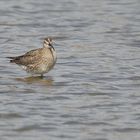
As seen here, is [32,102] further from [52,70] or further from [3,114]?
[52,70]

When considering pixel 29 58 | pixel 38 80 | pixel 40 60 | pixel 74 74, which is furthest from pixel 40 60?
pixel 74 74

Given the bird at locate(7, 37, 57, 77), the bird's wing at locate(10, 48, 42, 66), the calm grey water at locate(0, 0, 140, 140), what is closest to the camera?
the calm grey water at locate(0, 0, 140, 140)

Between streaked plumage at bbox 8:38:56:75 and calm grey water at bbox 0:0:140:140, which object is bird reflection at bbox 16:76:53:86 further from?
streaked plumage at bbox 8:38:56:75

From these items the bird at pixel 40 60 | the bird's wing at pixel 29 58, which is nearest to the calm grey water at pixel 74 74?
the bird at pixel 40 60

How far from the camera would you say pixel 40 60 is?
16.3 metres

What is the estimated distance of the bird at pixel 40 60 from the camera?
1622 cm

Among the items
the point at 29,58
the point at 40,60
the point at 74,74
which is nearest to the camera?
the point at 40,60

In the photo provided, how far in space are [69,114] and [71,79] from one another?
292 cm

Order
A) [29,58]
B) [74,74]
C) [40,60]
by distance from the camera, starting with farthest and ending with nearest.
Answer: [74,74], [29,58], [40,60]

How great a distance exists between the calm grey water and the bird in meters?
0.22

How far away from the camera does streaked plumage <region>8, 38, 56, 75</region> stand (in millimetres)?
16219

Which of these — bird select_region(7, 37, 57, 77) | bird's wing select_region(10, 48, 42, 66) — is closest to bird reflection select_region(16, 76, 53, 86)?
bird select_region(7, 37, 57, 77)

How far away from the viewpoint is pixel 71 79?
16.4 m

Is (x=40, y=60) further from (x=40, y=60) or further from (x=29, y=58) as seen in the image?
(x=29, y=58)
